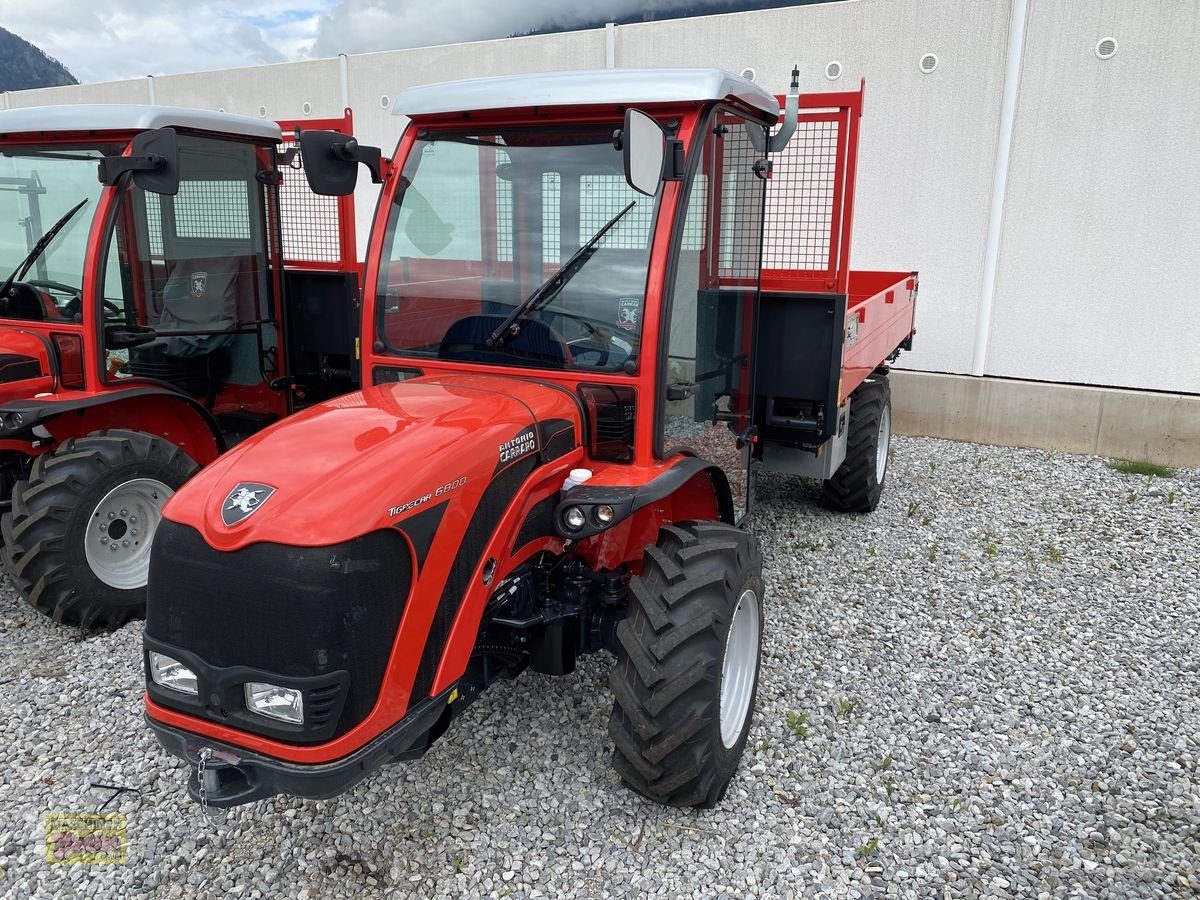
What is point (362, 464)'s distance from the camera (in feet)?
7.57

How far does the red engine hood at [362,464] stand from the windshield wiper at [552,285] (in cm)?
26

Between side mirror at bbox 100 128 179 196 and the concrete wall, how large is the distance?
5.98m

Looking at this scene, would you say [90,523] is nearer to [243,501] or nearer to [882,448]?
[243,501]

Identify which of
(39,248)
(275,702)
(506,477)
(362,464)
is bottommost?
(275,702)

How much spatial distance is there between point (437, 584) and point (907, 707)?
224 centimetres

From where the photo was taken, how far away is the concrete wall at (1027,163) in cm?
703

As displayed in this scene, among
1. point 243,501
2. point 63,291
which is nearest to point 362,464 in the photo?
point 243,501

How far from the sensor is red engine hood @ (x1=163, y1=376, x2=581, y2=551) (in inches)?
85.7

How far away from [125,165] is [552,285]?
2239mm

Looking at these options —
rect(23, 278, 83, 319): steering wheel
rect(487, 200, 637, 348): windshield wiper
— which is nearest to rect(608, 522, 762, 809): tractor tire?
rect(487, 200, 637, 348): windshield wiper

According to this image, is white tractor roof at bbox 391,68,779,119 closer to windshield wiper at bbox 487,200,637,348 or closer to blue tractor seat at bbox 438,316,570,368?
windshield wiper at bbox 487,200,637,348

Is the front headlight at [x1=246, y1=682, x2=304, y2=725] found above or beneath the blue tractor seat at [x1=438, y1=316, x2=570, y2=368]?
beneath

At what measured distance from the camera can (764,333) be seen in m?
4.54

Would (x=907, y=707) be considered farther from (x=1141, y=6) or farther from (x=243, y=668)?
(x=1141, y=6)
